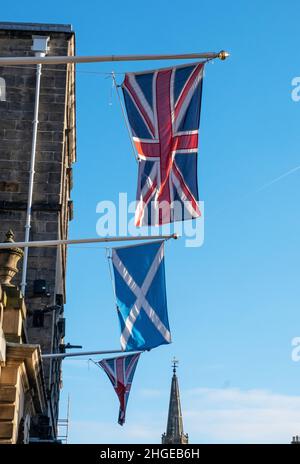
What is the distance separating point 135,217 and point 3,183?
15103 mm

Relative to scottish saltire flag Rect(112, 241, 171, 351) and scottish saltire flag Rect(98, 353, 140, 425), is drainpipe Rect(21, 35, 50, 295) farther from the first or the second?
scottish saltire flag Rect(112, 241, 171, 351)

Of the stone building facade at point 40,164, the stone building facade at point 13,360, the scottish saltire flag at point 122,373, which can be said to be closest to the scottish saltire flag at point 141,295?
the stone building facade at point 13,360

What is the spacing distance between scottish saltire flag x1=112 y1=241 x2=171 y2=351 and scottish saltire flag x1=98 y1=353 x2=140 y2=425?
5598mm

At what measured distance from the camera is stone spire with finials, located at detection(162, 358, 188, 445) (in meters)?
107

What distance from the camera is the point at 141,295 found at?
65.9 ft

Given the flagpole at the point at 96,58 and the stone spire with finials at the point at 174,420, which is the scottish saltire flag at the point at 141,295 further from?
the stone spire with finials at the point at 174,420

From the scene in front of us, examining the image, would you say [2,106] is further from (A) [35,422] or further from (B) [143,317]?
(B) [143,317]

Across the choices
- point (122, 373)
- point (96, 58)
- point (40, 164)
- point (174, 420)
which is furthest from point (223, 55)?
point (174, 420)

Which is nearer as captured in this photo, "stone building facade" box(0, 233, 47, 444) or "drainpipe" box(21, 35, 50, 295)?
"stone building facade" box(0, 233, 47, 444)

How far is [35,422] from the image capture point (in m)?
28.3

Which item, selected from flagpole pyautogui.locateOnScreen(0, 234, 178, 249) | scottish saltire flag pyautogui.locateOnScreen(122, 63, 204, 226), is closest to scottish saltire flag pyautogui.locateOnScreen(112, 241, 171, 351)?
flagpole pyautogui.locateOnScreen(0, 234, 178, 249)

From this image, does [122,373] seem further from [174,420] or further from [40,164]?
[174,420]

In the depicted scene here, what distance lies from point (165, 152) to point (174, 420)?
9538 centimetres
